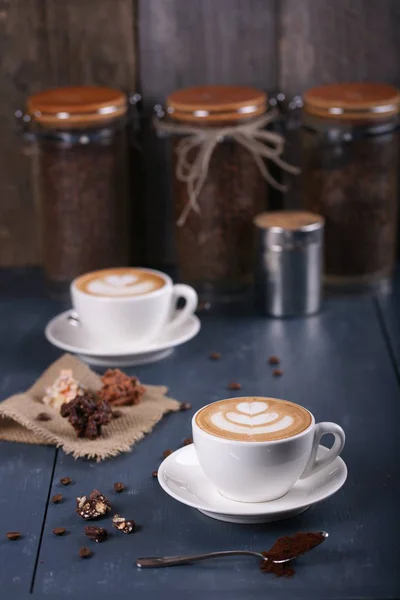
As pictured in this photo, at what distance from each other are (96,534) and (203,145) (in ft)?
2.57

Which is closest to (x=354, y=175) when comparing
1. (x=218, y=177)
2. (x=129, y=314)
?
(x=218, y=177)

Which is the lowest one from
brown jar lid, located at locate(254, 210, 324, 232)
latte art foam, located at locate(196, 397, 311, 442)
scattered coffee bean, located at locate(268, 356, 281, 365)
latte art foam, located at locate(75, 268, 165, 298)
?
scattered coffee bean, located at locate(268, 356, 281, 365)

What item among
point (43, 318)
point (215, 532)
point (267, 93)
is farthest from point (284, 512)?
point (267, 93)

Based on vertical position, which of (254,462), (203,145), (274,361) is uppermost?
(203,145)

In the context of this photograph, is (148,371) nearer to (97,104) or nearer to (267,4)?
(97,104)

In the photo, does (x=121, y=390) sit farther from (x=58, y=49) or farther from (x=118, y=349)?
(x=58, y=49)

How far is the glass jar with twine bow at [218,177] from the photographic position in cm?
167

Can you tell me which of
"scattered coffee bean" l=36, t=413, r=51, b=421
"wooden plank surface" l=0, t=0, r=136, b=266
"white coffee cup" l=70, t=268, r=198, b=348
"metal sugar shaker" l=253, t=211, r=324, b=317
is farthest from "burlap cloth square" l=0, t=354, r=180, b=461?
"wooden plank surface" l=0, t=0, r=136, b=266

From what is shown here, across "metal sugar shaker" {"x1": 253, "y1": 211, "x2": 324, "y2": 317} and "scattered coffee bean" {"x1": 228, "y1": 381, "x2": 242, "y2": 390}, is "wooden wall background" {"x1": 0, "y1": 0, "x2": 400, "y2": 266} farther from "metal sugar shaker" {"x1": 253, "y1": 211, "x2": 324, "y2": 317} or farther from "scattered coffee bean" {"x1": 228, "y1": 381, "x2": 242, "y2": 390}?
"scattered coffee bean" {"x1": 228, "y1": 381, "x2": 242, "y2": 390}

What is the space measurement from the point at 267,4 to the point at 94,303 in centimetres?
64

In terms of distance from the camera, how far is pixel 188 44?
183cm

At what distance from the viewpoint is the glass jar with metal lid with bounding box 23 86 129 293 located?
1.68 meters

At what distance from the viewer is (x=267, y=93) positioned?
1.85 meters

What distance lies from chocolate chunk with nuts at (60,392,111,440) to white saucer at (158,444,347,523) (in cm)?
17
